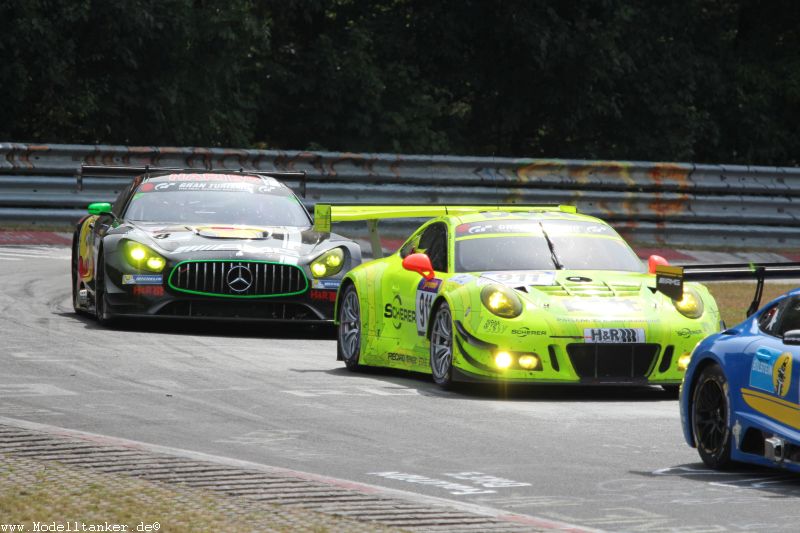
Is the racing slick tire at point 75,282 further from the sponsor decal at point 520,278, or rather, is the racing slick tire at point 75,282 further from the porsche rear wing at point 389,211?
the sponsor decal at point 520,278

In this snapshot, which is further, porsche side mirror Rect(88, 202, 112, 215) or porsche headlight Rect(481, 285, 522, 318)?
porsche side mirror Rect(88, 202, 112, 215)

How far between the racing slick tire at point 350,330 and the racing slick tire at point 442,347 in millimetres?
1128

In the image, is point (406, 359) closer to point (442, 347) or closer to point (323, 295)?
point (442, 347)

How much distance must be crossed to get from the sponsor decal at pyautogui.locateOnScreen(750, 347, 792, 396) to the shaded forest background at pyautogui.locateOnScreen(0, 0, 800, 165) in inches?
792

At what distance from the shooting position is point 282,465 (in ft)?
28.9

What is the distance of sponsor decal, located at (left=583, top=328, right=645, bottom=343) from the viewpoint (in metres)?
11.8

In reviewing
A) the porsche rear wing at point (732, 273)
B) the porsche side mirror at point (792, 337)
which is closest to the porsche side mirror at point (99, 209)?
the porsche rear wing at point (732, 273)

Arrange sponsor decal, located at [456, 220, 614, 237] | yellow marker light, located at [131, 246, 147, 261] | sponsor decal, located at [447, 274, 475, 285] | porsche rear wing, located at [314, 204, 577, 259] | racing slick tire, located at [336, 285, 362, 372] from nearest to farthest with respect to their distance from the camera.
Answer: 1. sponsor decal, located at [447, 274, 475, 285]
2. sponsor decal, located at [456, 220, 614, 237]
3. racing slick tire, located at [336, 285, 362, 372]
4. porsche rear wing, located at [314, 204, 577, 259]
5. yellow marker light, located at [131, 246, 147, 261]

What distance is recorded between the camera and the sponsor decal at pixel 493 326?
470 inches

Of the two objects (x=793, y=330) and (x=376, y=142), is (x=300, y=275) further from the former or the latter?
(x=376, y=142)

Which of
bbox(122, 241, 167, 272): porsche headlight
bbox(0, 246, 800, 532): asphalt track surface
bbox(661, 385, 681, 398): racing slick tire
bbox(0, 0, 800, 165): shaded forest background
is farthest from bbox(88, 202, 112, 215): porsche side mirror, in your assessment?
bbox(0, 0, 800, 165): shaded forest background

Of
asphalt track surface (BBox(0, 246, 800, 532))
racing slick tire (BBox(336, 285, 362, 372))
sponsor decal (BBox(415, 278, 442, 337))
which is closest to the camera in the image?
asphalt track surface (BBox(0, 246, 800, 532))

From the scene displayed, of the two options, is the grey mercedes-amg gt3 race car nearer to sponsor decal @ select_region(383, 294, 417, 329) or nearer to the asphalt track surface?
the asphalt track surface

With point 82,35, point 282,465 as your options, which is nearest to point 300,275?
point 282,465
